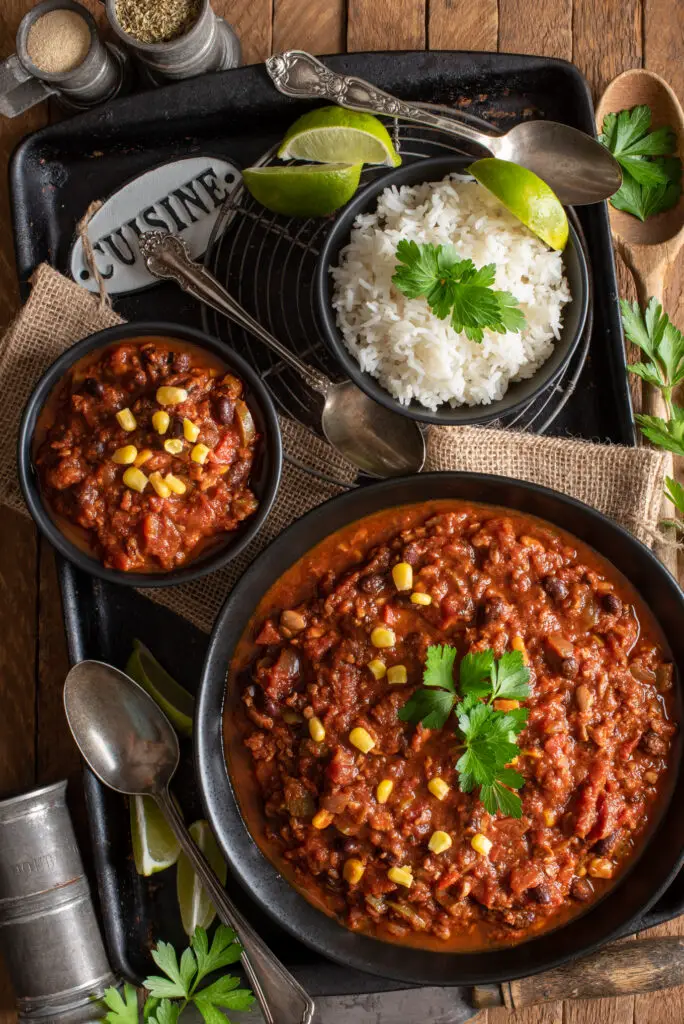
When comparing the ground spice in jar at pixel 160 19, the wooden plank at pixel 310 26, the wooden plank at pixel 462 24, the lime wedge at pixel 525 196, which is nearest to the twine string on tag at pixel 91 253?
the ground spice in jar at pixel 160 19

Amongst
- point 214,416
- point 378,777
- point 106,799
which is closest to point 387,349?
point 214,416

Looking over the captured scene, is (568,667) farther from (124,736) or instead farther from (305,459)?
(124,736)

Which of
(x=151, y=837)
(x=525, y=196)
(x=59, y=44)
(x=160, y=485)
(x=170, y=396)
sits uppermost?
(x=59, y=44)

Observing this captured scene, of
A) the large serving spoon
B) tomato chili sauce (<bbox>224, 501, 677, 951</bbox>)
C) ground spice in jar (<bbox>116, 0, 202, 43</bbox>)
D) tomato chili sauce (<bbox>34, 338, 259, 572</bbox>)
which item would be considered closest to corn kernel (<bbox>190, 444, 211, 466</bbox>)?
tomato chili sauce (<bbox>34, 338, 259, 572</bbox>)

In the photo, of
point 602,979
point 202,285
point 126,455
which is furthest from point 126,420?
point 602,979

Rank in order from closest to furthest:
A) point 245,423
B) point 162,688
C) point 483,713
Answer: point 483,713
point 245,423
point 162,688

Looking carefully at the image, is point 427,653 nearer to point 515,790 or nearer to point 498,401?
point 515,790

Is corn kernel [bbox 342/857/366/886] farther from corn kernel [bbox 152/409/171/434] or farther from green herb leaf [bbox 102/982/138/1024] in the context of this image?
corn kernel [bbox 152/409/171/434]

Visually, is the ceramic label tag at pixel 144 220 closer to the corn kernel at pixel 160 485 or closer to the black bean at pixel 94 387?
the black bean at pixel 94 387
